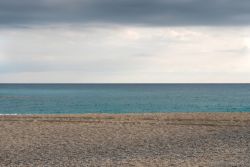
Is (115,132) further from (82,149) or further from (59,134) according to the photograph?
(82,149)

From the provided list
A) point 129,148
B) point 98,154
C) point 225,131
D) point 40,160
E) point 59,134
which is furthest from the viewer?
point 225,131

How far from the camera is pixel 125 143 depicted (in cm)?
2319

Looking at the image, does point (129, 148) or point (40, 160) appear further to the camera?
point (129, 148)

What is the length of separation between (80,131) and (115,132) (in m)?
2.18

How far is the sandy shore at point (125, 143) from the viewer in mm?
18531

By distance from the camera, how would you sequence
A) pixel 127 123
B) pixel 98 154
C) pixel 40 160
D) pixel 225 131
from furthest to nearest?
pixel 127 123, pixel 225 131, pixel 98 154, pixel 40 160

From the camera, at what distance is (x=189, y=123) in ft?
108

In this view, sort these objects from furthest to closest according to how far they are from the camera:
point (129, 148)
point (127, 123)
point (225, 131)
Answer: point (127, 123) < point (225, 131) < point (129, 148)

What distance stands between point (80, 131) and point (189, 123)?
340 inches

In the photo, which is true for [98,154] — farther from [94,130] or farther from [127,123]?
[127,123]

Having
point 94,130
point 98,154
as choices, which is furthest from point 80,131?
point 98,154

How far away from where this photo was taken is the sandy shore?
Result: 18531 mm

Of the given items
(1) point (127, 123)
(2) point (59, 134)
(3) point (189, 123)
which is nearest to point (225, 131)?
(3) point (189, 123)

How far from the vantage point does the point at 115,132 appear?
2738cm
